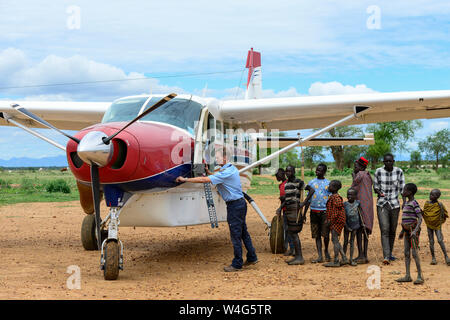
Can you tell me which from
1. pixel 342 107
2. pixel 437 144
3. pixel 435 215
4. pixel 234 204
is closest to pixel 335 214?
pixel 435 215

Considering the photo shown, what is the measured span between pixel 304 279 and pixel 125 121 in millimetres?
3645

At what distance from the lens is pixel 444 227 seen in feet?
42.5

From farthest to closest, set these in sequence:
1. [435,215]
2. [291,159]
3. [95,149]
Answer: [291,159] < [435,215] < [95,149]

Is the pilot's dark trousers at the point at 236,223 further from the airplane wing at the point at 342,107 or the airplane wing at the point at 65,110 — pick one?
the airplane wing at the point at 65,110

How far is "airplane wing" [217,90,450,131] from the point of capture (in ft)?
31.4

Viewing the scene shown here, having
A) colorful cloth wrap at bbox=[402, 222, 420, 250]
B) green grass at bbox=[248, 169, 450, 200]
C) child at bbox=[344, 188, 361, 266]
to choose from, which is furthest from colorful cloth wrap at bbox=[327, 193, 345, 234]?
green grass at bbox=[248, 169, 450, 200]

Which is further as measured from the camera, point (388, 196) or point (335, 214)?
point (388, 196)

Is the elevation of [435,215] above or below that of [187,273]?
above

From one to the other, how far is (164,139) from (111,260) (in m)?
1.92

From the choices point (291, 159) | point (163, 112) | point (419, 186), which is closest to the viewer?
point (163, 112)

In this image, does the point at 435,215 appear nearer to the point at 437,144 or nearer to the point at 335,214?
the point at 335,214

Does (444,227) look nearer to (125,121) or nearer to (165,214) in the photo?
(165,214)

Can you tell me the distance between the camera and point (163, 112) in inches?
314

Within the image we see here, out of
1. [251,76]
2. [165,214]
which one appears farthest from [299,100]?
[251,76]
